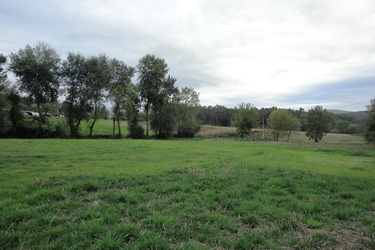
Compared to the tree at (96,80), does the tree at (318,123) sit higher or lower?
lower

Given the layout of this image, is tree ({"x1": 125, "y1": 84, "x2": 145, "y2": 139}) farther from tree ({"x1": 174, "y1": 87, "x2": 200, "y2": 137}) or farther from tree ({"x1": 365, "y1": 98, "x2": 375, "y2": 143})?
tree ({"x1": 365, "y1": 98, "x2": 375, "y2": 143})

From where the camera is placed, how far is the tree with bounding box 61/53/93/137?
40.9 m

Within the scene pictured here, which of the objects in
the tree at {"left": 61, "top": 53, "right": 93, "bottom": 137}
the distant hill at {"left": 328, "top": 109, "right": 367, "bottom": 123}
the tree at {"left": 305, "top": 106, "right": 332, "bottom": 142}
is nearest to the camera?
the tree at {"left": 61, "top": 53, "right": 93, "bottom": 137}

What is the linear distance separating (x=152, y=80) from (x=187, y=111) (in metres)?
13.4

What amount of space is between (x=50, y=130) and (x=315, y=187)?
4312 cm

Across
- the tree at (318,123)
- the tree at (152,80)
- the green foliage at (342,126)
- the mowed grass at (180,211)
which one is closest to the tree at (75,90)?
the tree at (152,80)

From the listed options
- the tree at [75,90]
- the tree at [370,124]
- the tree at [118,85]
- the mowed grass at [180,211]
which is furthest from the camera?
the tree at [118,85]

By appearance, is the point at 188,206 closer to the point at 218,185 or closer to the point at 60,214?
the point at 218,185

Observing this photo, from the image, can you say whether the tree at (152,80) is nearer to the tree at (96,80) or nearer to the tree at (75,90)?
the tree at (96,80)

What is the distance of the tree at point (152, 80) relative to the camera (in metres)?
51.8

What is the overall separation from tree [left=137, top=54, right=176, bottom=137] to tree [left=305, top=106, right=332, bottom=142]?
128 feet

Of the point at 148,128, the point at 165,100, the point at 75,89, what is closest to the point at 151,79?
the point at 165,100

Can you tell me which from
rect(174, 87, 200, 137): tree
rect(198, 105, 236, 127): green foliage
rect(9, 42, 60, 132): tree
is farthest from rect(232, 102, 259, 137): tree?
rect(198, 105, 236, 127): green foliage

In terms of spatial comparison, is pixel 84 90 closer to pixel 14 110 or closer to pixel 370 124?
pixel 14 110
